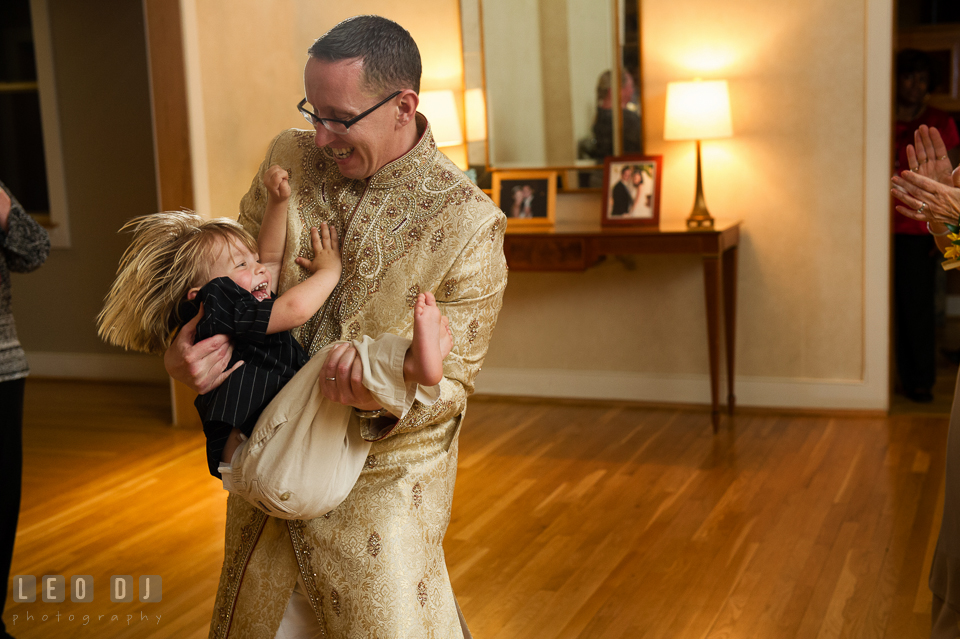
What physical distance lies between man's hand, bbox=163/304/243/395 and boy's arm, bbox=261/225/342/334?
0.27 ft

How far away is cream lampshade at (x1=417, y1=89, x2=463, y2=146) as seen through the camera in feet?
16.3

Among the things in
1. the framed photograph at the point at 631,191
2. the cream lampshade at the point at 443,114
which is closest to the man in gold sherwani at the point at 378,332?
the framed photograph at the point at 631,191

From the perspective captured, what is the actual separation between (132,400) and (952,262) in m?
4.65

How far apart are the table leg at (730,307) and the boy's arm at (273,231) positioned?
3.37 meters

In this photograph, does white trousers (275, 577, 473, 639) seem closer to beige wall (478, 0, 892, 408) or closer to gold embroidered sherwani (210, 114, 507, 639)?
gold embroidered sherwani (210, 114, 507, 639)

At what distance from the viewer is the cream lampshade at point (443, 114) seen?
497 cm

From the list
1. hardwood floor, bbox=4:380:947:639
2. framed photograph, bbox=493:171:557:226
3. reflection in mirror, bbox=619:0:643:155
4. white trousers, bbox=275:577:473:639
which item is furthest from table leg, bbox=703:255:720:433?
white trousers, bbox=275:577:473:639

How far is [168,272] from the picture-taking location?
1519mm

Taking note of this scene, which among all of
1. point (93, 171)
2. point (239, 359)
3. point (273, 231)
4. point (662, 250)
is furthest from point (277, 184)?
point (93, 171)

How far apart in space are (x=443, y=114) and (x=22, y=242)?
298 centimetres

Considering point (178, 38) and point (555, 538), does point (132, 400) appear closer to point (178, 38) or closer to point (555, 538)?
point (178, 38)

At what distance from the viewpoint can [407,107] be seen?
1.53m

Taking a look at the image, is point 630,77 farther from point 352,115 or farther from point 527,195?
point 352,115

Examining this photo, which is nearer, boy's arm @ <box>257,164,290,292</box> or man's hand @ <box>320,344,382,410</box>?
man's hand @ <box>320,344,382,410</box>
